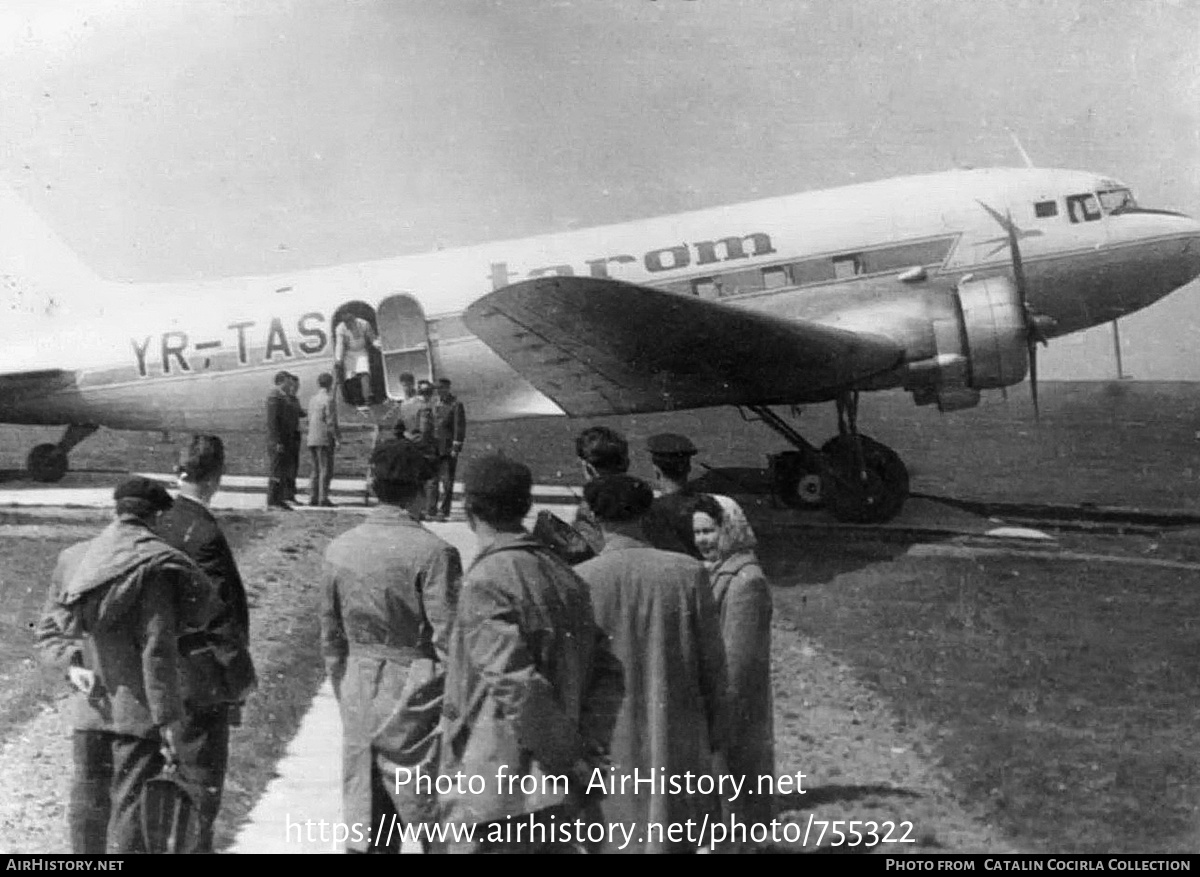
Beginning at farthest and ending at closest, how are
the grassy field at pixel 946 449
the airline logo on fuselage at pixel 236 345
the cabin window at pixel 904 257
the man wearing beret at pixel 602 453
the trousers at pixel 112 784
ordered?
1. the grassy field at pixel 946 449
2. the airline logo on fuselage at pixel 236 345
3. the cabin window at pixel 904 257
4. the man wearing beret at pixel 602 453
5. the trousers at pixel 112 784

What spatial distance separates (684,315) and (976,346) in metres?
2.87

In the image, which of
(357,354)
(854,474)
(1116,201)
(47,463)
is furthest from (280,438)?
(1116,201)

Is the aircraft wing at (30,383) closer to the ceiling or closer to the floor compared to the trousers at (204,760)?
closer to the ceiling

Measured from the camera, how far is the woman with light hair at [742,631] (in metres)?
3.97

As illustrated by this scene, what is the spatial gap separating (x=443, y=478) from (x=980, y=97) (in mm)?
5943

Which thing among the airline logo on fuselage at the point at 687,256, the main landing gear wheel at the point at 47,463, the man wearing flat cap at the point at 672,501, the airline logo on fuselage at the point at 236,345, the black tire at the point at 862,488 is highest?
the airline logo on fuselage at the point at 687,256

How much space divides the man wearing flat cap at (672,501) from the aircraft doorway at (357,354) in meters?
8.72

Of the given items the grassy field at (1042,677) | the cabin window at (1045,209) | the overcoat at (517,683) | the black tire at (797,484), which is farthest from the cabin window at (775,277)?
the overcoat at (517,683)

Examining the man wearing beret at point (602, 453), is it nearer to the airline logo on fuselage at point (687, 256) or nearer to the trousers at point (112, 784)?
the trousers at point (112, 784)

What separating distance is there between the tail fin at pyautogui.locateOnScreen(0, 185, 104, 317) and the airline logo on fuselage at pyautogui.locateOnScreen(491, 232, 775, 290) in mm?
5062

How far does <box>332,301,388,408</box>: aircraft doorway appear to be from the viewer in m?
12.9

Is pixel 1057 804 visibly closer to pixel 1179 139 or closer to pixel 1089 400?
pixel 1179 139

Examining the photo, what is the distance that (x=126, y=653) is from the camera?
3863mm

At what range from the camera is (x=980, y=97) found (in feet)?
27.8
